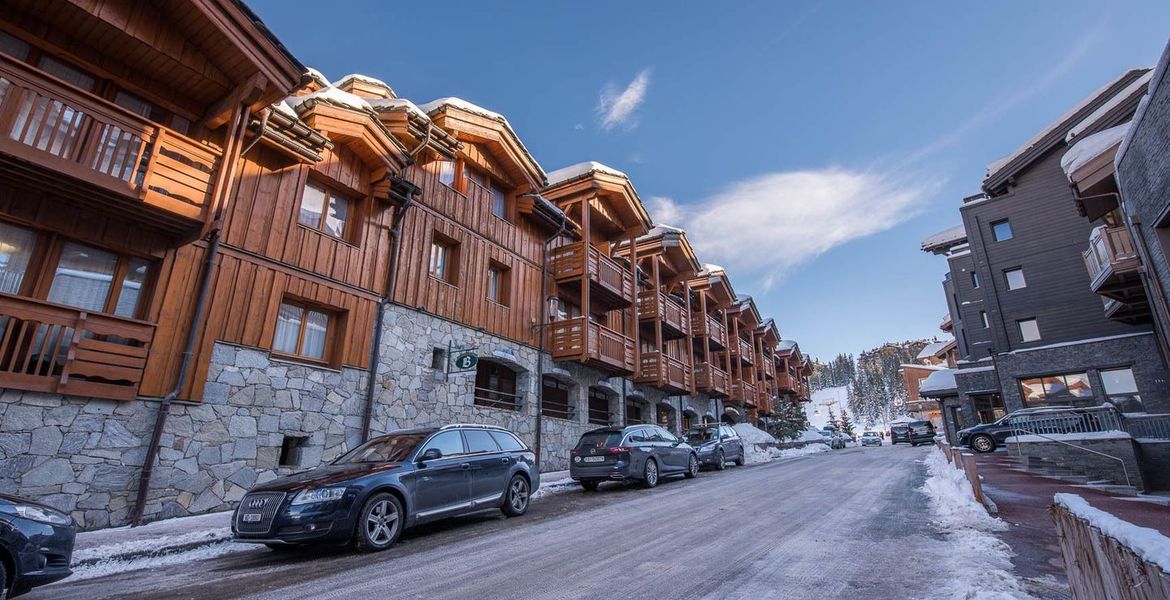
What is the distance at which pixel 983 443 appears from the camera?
21.6m

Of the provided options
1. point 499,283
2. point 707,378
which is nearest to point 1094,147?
point 499,283

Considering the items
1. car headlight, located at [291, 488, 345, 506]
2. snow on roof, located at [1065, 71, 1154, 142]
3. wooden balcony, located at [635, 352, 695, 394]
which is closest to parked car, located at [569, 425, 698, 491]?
wooden balcony, located at [635, 352, 695, 394]

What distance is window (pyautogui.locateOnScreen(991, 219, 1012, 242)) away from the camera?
25453mm

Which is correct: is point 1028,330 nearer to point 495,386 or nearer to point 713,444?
point 713,444

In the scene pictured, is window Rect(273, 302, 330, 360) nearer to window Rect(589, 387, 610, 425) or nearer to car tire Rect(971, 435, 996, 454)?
window Rect(589, 387, 610, 425)

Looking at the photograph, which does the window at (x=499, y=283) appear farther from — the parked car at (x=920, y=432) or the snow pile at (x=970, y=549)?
the parked car at (x=920, y=432)

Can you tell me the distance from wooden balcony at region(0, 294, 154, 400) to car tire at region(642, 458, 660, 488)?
10.4m

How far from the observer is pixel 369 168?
13102mm

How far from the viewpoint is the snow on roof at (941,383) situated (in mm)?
30203

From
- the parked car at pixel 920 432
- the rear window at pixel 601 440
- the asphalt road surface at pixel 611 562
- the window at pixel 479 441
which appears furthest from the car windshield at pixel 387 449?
the parked car at pixel 920 432

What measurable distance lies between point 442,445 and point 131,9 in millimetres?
9114

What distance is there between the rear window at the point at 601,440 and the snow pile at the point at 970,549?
21.3 feet

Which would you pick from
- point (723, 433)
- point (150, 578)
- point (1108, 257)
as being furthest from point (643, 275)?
point (150, 578)

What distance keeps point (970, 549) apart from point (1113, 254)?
45.6 ft
